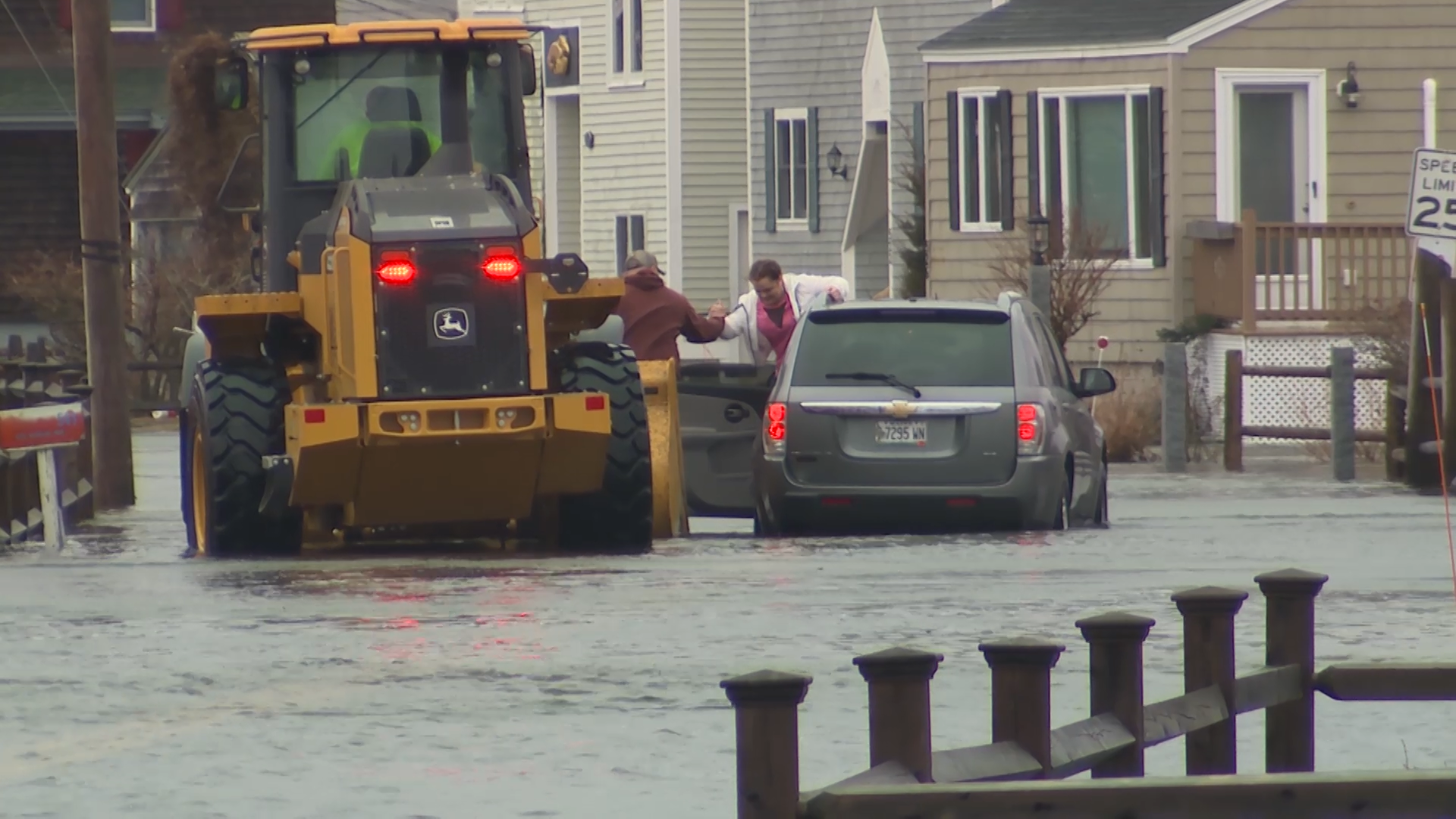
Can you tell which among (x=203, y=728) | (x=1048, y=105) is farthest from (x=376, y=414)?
(x=1048, y=105)

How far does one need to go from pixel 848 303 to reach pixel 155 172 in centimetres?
3155

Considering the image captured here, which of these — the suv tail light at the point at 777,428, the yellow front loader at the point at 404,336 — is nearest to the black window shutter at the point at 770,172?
the yellow front loader at the point at 404,336

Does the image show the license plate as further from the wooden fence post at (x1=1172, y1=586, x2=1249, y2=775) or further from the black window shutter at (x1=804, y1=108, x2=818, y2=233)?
the black window shutter at (x1=804, y1=108, x2=818, y2=233)

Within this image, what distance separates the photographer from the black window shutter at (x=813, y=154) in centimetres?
4503

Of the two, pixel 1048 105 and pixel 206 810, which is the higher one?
pixel 1048 105

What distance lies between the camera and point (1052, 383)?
1728 centimetres

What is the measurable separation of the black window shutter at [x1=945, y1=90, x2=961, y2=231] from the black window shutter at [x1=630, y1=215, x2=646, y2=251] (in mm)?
13804

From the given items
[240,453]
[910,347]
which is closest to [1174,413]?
[910,347]

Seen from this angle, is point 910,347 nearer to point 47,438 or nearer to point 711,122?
point 47,438

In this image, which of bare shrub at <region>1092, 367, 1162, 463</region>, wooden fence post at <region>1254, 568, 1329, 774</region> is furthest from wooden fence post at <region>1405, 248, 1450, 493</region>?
wooden fence post at <region>1254, 568, 1329, 774</region>

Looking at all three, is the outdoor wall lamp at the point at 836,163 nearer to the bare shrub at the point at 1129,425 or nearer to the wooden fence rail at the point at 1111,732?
the bare shrub at the point at 1129,425

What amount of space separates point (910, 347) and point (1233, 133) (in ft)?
54.6

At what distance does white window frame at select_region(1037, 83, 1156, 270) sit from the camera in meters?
33.0

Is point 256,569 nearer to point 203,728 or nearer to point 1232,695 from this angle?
point 203,728
